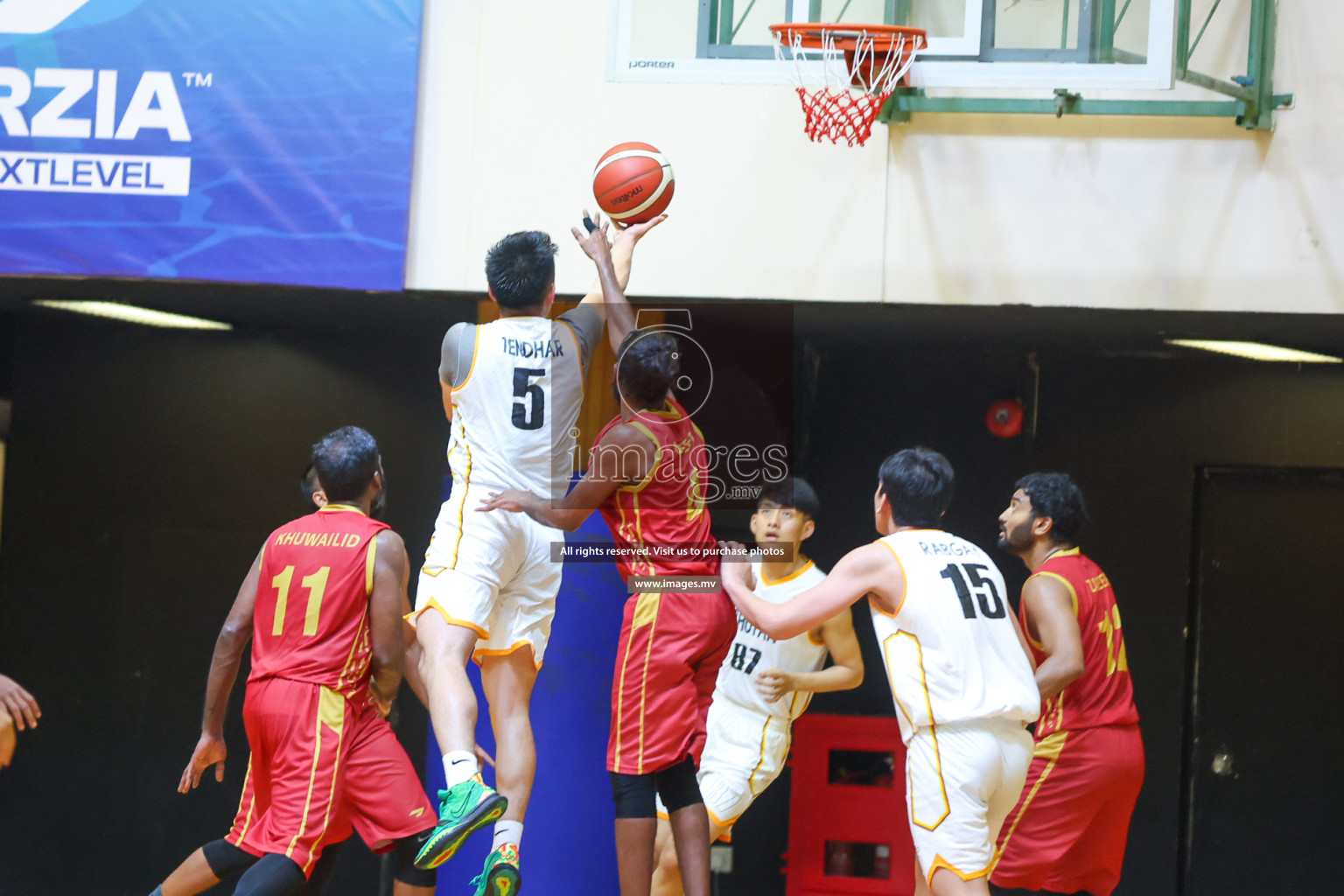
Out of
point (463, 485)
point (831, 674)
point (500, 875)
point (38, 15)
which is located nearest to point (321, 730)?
point (500, 875)

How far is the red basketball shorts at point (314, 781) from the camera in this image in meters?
4.21

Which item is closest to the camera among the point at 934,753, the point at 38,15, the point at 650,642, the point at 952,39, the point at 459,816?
the point at 459,816

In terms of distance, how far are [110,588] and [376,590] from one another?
4.53 meters

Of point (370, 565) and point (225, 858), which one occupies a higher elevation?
point (370, 565)

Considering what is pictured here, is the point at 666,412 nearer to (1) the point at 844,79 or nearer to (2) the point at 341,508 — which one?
(2) the point at 341,508

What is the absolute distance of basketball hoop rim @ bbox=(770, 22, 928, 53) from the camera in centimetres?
494

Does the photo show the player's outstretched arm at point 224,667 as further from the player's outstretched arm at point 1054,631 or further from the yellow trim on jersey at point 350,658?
the player's outstretched arm at point 1054,631

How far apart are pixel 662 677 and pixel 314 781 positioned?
128 centimetres

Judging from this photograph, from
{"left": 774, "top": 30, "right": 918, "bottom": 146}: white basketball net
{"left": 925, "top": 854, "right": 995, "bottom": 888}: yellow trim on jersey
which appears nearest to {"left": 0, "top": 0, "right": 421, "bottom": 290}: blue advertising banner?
{"left": 774, "top": 30, "right": 918, "bottom": 146}: white basketball net

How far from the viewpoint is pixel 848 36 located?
5.00 metres

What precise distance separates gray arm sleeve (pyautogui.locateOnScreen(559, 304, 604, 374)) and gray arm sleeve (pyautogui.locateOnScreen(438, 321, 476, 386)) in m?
0.36

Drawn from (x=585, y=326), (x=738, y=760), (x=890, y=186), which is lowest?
(x=738, y=760)

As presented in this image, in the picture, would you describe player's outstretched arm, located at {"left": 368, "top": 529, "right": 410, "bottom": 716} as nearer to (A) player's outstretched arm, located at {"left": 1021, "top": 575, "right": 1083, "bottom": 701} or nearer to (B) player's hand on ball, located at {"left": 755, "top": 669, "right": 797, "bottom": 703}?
(B) player's hand on ball, located at {"left": 755, "top": 669, "right": 797, "bottom": 703}

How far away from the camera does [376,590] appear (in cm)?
440
